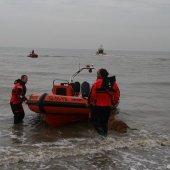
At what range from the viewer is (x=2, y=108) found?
10.9 metres

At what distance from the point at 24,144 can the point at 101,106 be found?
5.33 ft

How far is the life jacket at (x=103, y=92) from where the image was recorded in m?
6.40

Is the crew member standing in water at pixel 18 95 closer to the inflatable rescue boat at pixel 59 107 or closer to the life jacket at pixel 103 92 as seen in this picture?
the inflatable rescue boat at pixel 59 107

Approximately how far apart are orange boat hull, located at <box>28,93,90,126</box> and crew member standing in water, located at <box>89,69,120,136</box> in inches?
41.4

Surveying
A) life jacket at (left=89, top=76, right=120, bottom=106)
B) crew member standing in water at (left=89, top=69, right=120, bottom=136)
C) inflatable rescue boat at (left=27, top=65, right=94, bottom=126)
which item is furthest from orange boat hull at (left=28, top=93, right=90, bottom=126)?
life jacket at (left=89, top=76, right=120, bottom=106)

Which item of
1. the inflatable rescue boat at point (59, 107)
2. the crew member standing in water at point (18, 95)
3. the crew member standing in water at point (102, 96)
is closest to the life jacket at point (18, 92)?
the crew member standing in water at point (18, 95)

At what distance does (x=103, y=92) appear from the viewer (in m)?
6.46

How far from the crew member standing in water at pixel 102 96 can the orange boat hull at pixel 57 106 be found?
1.05 m

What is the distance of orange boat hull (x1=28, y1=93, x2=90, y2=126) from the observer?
24.7 feet

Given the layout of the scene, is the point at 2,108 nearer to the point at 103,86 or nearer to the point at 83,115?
the point at 83,115

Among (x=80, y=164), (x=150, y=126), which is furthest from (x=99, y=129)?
(x=150, y=126)

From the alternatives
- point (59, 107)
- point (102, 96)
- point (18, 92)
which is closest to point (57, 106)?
point (59, 107)

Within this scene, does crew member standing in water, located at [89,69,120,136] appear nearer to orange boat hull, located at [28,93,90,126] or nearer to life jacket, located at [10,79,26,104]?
orange boat hull, located at [28,93,90,126]

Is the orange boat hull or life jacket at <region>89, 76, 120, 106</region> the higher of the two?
life jacket at <region>89, 76, 120, 106</region>
